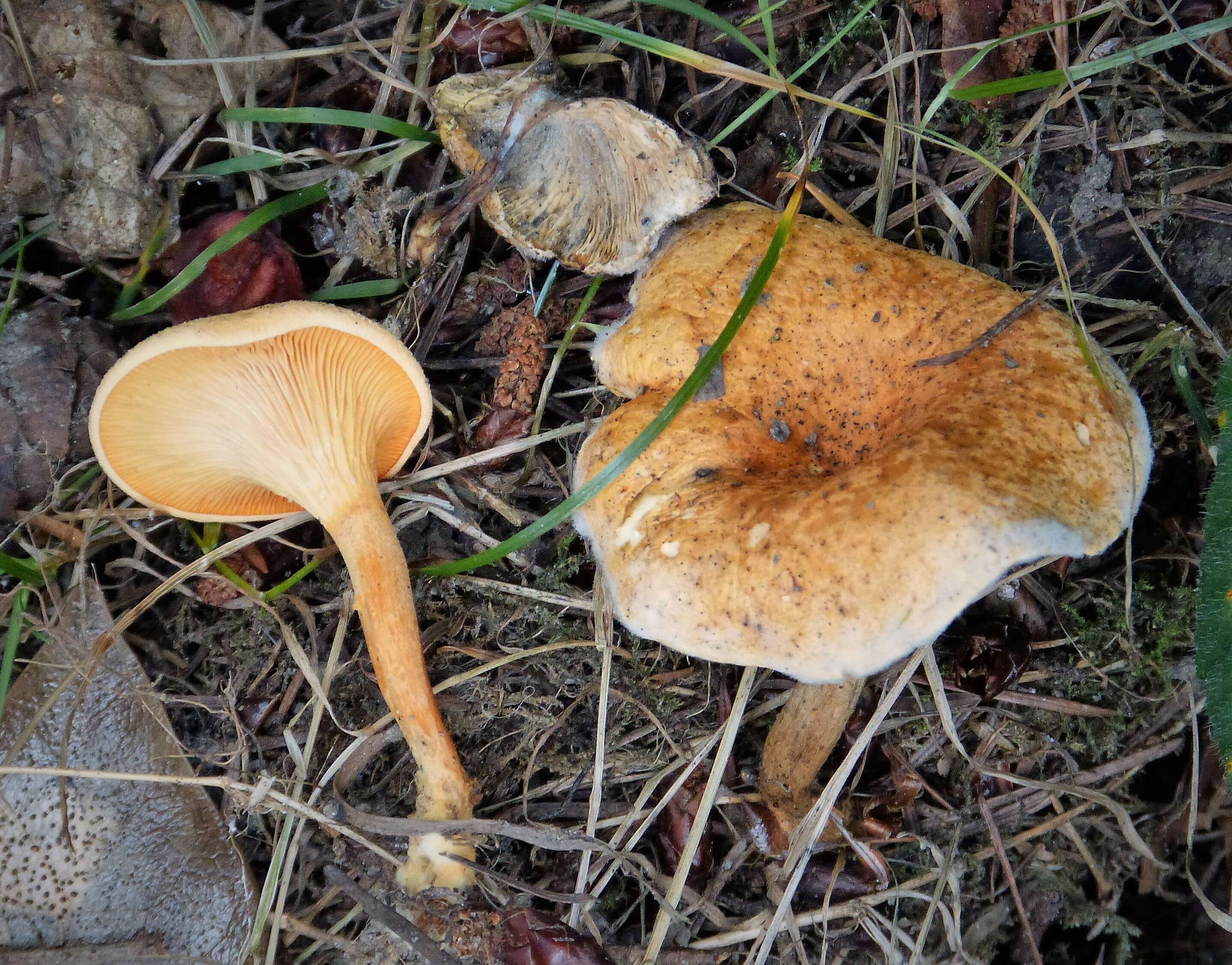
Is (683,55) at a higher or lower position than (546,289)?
higher

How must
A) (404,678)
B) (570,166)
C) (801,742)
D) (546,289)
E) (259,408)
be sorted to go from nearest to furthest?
1. (259,408)
2. (404,678)
3. (801,742)
4. (570,166)
5. (546,289)

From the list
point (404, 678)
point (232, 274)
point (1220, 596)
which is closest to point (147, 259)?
point (232, 274)

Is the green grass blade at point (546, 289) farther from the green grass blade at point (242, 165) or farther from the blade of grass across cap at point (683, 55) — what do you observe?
the green grass blade at point (242, 165)

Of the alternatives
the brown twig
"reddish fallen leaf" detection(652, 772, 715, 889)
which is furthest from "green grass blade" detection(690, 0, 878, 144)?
the brown twig

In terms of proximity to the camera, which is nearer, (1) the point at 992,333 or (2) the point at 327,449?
(1) the point at 992,333

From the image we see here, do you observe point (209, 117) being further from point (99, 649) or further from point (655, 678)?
point (655, 678)

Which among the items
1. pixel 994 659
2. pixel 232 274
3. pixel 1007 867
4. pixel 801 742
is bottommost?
pixel 1007 867

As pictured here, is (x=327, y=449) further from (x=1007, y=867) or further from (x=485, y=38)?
(x=1007, y=867)
